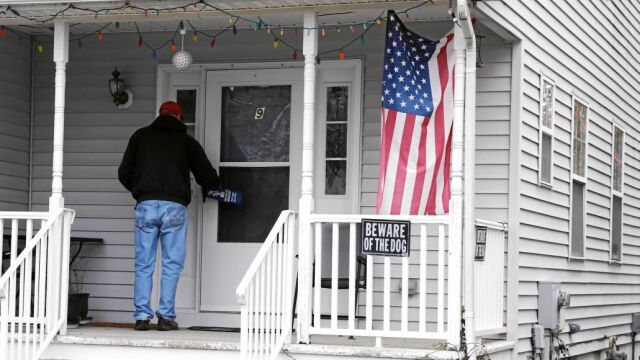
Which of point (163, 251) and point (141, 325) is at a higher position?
point (163, 251)

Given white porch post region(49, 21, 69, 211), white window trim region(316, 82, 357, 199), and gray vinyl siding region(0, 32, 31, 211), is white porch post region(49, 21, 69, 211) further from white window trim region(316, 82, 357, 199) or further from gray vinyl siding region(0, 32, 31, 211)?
white window trim region(316, 82, 357, 199)

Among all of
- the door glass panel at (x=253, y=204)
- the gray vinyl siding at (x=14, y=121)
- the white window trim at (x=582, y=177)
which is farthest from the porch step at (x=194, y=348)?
the white window trim at (x=582, y=177)

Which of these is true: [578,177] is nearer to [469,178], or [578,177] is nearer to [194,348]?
[469,178]

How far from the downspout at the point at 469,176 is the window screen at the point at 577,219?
3.20 m

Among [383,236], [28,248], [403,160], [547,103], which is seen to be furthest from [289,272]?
[547,103]

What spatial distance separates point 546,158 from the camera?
10016 mm

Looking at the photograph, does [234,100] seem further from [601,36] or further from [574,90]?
[601,36]

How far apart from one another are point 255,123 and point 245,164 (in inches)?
14.8

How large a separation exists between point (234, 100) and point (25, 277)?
262 centimetres

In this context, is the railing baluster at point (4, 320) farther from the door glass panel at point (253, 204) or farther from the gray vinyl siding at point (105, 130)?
the door glass panel at point (253, 204)

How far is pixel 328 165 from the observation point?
9430 mm

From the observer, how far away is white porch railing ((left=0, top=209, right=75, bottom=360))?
796 centimetres

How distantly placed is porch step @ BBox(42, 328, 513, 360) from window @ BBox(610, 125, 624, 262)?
458 cm

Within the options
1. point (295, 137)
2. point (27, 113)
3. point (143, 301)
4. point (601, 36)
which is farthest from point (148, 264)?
point (601, 36)
